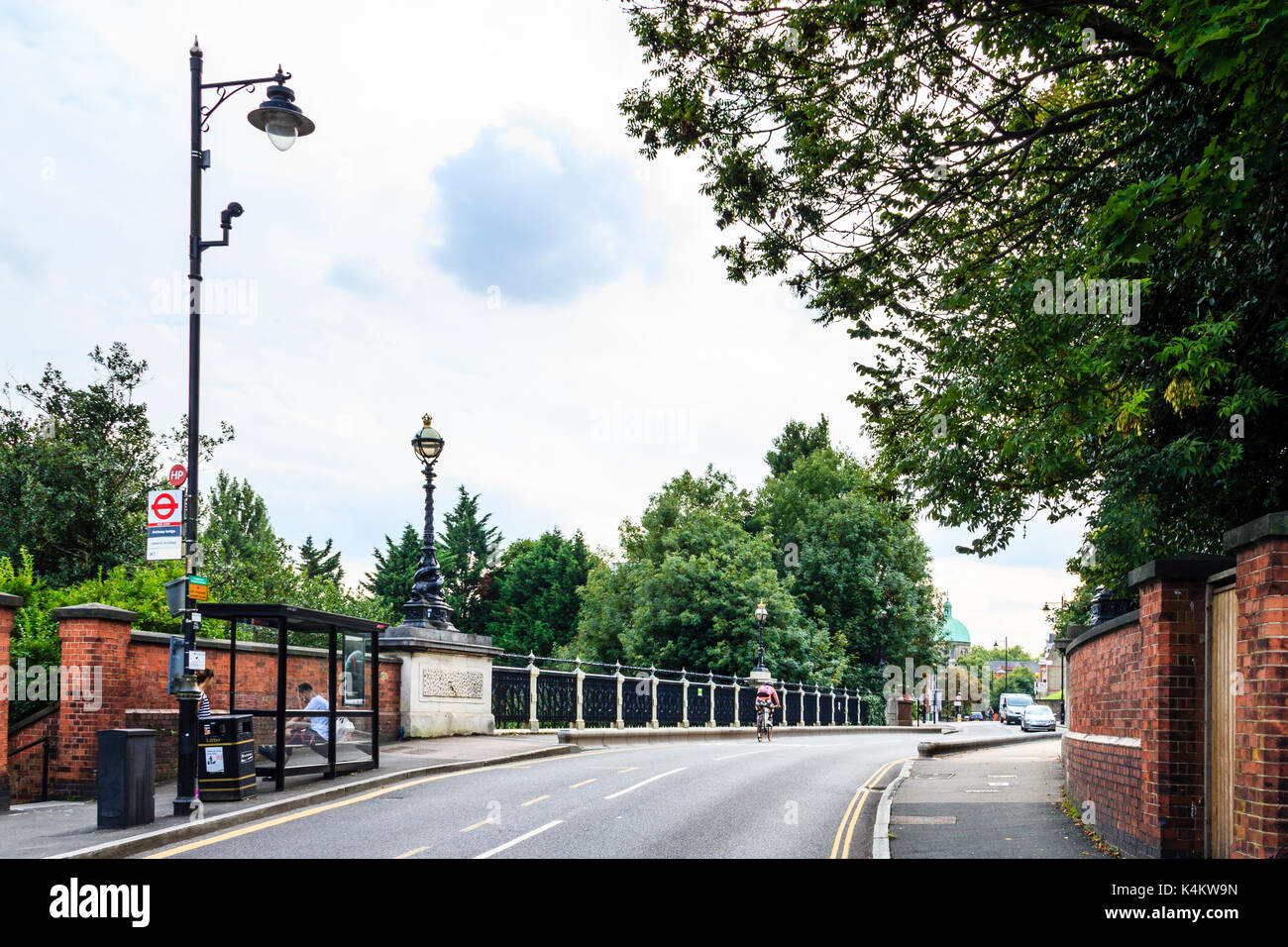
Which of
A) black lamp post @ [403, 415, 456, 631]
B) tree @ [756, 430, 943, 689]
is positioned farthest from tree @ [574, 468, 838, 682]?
black lamp post @ [403, 415, 456, 631]

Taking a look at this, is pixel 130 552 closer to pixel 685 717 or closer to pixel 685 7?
pixel 685 717

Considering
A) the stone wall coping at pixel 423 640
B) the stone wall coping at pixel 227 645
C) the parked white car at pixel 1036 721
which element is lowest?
the parked white car at pixel 1036 721

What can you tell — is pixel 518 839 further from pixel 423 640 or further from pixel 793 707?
pixel 793 707

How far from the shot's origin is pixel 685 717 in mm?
35219

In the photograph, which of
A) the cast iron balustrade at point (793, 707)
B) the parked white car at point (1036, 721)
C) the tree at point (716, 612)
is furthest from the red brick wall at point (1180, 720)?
the parked white car at point (1036, 721)

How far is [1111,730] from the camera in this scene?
33.7 ft

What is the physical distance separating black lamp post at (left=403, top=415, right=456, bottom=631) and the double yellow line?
355 inches

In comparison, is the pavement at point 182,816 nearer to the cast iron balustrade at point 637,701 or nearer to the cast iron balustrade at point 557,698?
the cast iron balustrade at point 557,698

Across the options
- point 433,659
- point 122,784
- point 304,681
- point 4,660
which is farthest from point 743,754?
point 4,660

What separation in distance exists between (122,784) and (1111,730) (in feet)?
31.4

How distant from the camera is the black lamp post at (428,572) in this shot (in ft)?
72.4

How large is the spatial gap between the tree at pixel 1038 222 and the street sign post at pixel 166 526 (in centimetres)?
669
